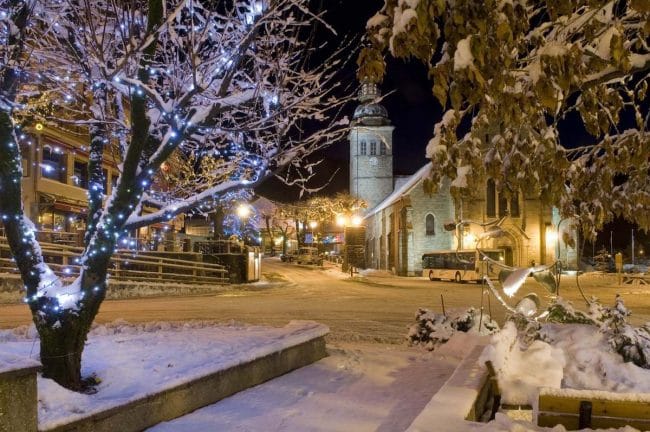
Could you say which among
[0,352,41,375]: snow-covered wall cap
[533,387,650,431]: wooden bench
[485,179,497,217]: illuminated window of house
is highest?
[485,179,497,217]: illuminated window of house

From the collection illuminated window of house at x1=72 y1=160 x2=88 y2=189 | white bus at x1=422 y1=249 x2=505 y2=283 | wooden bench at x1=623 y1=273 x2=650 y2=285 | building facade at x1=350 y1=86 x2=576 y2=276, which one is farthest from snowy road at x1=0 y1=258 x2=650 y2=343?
building facade at x1=350 y1=86 x2=576 y2=276

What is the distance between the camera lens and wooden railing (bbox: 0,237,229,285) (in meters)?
21.1

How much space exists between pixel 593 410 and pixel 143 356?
5.27m

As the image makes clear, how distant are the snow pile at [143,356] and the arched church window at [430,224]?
36.9m

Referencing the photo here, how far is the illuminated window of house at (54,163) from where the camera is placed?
87.9 ft

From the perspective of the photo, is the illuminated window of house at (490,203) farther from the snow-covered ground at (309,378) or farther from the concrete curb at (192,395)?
the concrete curb at (192,395)

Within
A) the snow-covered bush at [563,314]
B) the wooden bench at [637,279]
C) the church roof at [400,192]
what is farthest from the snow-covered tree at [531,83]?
the church roof at [400,192]

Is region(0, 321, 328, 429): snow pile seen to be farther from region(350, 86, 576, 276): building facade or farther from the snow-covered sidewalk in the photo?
region(350, 86, 576, 276): building facade

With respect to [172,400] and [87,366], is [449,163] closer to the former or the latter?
[172,400]

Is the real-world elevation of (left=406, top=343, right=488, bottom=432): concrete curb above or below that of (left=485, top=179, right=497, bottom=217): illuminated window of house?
below

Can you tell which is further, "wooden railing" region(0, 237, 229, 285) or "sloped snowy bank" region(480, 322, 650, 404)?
"wooden railing" region(0, 237, 229, 285)

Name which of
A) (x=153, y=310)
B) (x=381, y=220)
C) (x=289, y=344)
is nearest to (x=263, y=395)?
(x=289, y=344)

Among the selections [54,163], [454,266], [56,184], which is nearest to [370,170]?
[454,266]

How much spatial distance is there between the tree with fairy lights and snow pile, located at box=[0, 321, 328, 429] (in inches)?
20.4
